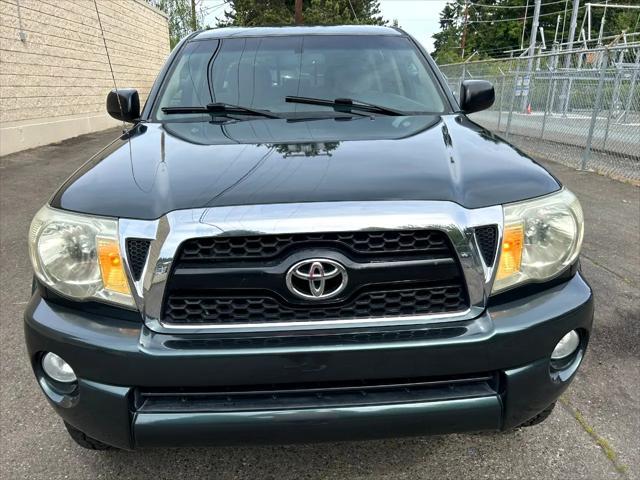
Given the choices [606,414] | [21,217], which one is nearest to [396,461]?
[606,414]

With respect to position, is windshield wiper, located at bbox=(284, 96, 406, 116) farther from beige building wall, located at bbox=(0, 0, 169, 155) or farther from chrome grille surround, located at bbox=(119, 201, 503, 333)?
beige building wall, located at bbox=(0, 0, 169, 155)

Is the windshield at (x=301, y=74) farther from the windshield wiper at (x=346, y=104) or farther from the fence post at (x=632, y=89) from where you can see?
the fence post at (x=632, y=89)

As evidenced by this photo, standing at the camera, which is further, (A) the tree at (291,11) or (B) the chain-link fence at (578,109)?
(A) the tree at (291,11)

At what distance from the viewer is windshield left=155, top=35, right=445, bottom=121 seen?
2.80m

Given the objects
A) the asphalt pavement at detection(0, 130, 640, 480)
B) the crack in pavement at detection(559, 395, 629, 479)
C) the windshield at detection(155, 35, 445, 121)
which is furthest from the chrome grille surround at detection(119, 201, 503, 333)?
the windshield at detection(155, 35, 445, 121)

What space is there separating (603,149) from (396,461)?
8339 mm

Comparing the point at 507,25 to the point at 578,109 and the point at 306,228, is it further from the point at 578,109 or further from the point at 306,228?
the point at 306,228

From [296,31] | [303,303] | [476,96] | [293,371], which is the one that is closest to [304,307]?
[303,303]

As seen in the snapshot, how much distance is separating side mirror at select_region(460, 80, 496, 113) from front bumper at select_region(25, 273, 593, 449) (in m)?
1.65

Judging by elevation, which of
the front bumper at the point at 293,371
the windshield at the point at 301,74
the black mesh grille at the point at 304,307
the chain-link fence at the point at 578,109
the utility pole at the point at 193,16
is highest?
the utility pole at the point at 193,16

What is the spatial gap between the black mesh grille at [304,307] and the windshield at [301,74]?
1.34 meters

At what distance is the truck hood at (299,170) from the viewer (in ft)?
5.32

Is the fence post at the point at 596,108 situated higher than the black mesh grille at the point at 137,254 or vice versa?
the black mesh grille at the point at 137,254

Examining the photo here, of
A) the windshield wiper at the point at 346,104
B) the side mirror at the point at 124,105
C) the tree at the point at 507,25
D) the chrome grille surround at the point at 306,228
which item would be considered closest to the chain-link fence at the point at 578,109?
the windshield wiper at the point at 346,104
